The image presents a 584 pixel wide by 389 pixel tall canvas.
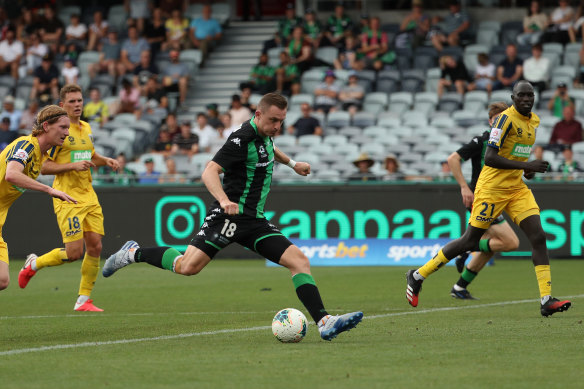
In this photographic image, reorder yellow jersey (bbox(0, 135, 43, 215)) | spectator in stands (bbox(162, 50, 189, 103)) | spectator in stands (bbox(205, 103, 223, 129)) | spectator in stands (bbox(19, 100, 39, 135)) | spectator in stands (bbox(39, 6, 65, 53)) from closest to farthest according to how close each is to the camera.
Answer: yellow jersey (bbox(0, 135, 43, 215)) → spectator in stands (bbox(205, 103, 223, 129)) → spectator in stands (bbox(19, 100, 39, 135)) → spectator in stands (bbox(162, 50, 189, 103)) → spectator in stands (bbox(39, 6, 65, 53))

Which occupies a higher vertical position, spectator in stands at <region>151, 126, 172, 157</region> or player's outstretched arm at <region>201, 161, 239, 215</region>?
player's outstretched arm at <region>201, 161, 239, 215</region>

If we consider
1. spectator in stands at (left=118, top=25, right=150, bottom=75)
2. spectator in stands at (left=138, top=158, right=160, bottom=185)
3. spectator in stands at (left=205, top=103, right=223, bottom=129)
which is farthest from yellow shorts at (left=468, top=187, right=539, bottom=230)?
spectator in stands at (left=118, top=25, right=150, bottom=75)

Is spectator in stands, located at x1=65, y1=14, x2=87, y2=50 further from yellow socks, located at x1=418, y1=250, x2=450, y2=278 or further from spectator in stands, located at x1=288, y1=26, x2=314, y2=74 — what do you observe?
yellow socks, located at x1=418, y1=250, x2=450, y2=278

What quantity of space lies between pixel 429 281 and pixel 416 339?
699cm

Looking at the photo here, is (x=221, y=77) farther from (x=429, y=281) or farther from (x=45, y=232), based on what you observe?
(x=429, y=281)

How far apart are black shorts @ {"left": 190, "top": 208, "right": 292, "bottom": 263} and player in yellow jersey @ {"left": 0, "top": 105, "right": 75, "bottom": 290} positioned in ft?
3.90

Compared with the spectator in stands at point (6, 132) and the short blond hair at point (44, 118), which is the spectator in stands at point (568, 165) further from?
the spectator in stands at point (6, 132)

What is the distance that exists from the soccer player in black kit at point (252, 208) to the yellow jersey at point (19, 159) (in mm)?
1559

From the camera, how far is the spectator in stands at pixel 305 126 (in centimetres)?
2344

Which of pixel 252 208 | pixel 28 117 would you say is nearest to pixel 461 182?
pixel 252 208

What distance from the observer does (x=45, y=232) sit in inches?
822

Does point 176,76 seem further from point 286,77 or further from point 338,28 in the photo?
point 338,28

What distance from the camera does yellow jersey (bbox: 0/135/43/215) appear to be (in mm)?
9164

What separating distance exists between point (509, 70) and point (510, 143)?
1295 cm
